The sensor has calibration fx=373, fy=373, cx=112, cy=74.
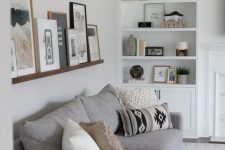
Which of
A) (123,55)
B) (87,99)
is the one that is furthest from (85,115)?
(123,55)

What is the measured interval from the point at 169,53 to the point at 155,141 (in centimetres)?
251

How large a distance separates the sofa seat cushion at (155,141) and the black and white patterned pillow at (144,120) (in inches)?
2.5

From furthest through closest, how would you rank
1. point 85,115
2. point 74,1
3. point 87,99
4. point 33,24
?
point 74,1, point 87,99, point 85,115, point 33,24

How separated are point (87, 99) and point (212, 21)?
282cm

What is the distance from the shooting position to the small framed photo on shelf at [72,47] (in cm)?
325

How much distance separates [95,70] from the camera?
437 centimetres

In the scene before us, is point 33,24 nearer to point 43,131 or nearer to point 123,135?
point 43,131

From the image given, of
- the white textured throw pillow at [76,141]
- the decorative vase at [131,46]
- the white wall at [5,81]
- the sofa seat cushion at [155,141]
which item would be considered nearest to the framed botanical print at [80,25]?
the sofa seat cushion at [155,141]

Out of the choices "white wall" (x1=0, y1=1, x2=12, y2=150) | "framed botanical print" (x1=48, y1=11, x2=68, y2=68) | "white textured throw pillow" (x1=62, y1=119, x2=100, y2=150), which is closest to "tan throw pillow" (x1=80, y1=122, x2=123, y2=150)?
"white textured throw pillow" (x1=62, y1=119, x2=100, y2=150)

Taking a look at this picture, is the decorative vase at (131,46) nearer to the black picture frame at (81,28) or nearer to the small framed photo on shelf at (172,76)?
the small framed photo on shelf at (172,76)

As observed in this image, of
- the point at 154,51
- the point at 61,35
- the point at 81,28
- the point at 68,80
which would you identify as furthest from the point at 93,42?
the point at 154,51

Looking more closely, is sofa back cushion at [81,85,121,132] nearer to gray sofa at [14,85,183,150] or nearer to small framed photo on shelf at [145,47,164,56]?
gray sofa at [14,85,183,150]

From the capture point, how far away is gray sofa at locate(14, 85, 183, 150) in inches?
84.0

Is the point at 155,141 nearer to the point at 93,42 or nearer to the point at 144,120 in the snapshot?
the point at 144,120
